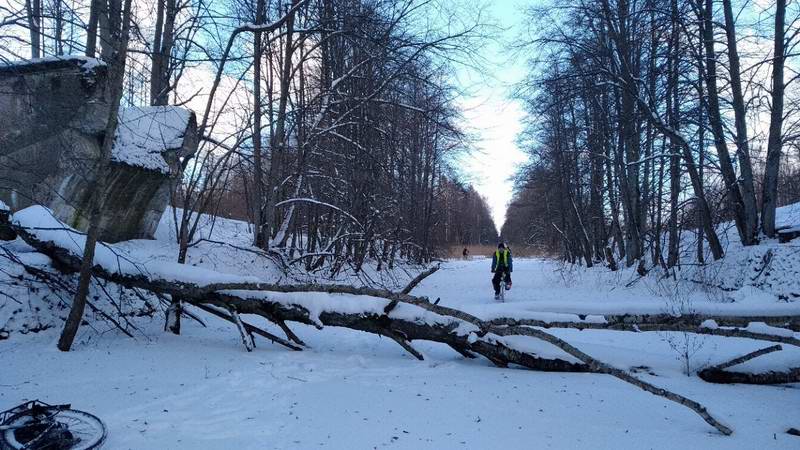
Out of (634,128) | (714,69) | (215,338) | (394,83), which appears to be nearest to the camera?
(215,338)

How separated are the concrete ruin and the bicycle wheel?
4.55 m

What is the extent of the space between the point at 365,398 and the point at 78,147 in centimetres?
730

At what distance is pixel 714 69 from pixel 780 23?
5.26 ft

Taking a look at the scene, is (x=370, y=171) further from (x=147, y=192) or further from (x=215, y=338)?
(x=215, y=338)

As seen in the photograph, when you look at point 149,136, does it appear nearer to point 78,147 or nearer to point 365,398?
point 78,147

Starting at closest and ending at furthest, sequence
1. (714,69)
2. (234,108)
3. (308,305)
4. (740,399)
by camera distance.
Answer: (740,399) < (308,305) < (234,108) < (714,69)

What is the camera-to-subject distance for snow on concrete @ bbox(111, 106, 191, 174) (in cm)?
895

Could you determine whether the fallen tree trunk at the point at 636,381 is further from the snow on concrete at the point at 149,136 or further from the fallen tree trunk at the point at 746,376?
the snow on concrete at the point at 149,136

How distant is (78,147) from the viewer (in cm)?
830

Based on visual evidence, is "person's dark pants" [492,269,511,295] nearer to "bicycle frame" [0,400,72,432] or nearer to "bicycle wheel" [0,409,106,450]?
"bicycle wheel" [0,409,106,450]

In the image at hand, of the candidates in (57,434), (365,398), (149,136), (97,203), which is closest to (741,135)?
(365,398)

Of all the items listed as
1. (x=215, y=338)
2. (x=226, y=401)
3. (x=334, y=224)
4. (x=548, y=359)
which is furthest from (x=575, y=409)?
(x=334, y=224)

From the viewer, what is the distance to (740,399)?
4367 millimetres

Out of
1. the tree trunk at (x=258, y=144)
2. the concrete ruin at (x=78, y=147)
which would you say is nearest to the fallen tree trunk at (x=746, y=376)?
the tree trunk at (x=258, y=144)
